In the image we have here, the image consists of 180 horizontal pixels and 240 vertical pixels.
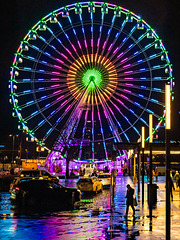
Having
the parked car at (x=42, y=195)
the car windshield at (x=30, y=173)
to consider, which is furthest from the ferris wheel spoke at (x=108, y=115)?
the parked car at (x=42, y=195)

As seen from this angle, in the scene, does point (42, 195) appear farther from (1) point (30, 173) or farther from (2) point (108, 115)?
(2) point (108, 115)

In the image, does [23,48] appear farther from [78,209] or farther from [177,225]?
[177,225]

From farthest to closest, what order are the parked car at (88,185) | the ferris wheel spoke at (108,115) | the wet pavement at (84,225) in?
the ferris wheel spoke at (108,115) → the parked car at (88,185) → the wet pavement at (84,225)

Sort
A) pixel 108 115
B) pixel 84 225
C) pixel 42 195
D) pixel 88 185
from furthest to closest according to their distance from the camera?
pixel 108 115
pixel 88 185
pixel 42 195
pixel 84 225

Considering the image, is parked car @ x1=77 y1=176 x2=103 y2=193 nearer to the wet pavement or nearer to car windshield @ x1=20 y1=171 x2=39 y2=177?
car windshield @ x1=20 y1=171 x2=39 y2=177

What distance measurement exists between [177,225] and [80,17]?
108 ft

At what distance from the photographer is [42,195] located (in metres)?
18.8

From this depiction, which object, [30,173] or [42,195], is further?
[30,173]

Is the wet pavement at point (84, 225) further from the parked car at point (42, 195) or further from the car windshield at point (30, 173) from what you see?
the car windshield at point (30, 173)

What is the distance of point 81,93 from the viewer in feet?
137

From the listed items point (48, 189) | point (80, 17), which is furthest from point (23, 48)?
point (48, 189)

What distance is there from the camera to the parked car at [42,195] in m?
18.8

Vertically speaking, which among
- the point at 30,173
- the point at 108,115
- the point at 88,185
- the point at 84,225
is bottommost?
the point at 84,225

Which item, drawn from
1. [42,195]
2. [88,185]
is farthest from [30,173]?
[42,195]
